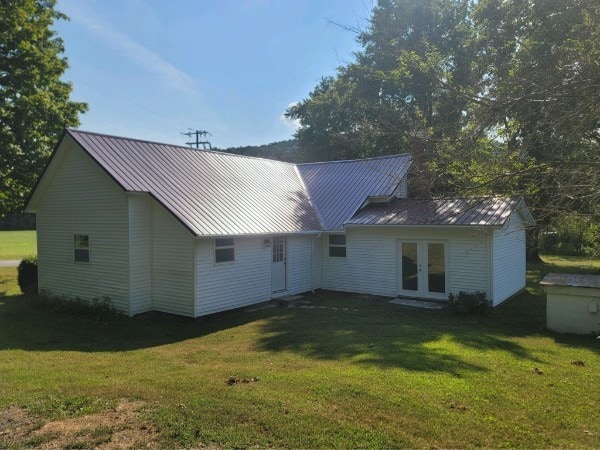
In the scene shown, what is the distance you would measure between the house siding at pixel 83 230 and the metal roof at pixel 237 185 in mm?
881

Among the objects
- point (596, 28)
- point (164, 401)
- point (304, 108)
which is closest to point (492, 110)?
point (596, 28)

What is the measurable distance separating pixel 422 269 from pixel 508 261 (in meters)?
3.28

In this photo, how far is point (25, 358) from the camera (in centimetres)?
865

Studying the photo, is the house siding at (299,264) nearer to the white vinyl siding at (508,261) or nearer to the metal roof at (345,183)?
the metal roof at (345,183)

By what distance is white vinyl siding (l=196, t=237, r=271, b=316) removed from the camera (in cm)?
1274

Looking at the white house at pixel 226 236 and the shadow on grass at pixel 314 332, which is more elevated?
the white house at pixel 226 236

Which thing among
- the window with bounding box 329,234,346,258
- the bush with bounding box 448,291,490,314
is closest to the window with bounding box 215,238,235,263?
the window with bounding box 329,234,346,258

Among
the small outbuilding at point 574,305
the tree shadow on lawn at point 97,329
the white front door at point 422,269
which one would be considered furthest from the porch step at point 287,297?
the small outbuilding at point 574,305

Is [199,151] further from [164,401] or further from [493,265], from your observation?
[164,401]

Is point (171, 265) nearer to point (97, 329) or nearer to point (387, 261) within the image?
point (97, 329)

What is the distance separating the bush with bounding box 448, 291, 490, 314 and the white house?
612 mm

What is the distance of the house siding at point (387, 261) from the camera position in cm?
1466

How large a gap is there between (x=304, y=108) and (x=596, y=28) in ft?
119

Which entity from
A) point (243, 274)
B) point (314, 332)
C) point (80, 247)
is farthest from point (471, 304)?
point (80, 247)
